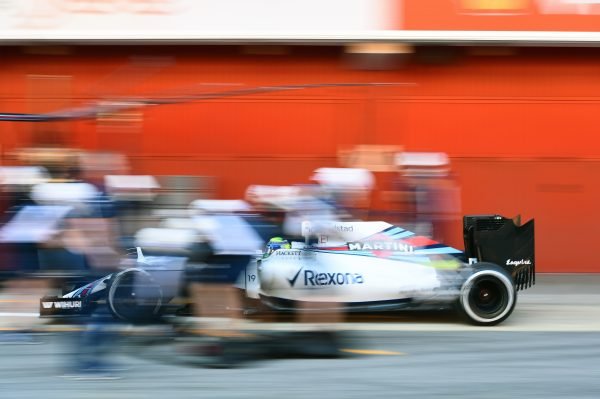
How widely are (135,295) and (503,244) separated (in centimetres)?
377

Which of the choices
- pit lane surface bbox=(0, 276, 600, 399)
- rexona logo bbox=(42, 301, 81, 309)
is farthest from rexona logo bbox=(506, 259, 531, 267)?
rexona logo bbox=(42, 301, 81, 309)

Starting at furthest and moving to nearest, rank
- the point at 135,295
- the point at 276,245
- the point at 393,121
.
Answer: the point at 393,121, the point at 276,245, the point at 135,295

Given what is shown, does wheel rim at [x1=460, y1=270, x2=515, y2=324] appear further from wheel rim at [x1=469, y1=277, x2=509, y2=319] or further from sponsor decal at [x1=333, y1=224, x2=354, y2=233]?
sponsor decal at [x1=333, y1=224, x2=354, y2=233]

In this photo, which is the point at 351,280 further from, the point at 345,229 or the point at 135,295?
the point at 135,295

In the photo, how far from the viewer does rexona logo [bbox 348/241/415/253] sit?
8.12 m

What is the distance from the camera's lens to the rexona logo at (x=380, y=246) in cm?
812

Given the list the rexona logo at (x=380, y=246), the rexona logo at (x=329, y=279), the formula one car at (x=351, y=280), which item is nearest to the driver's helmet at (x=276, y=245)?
the formula one car at (x=351, y=280)

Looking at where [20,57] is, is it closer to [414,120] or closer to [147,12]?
[147,12]

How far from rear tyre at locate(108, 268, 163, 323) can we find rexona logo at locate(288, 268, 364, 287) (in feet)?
4.38

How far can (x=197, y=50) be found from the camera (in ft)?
39.7

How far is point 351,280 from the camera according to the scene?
797 centimetres

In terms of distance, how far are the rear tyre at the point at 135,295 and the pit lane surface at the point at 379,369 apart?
0.56 meters

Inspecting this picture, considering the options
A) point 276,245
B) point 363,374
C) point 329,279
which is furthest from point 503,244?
point 363,374

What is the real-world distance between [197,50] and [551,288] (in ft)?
20.1
